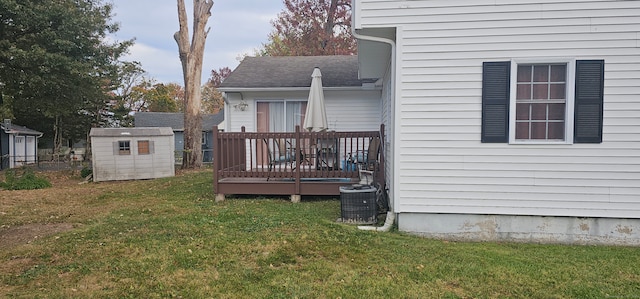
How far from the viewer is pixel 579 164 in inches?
181

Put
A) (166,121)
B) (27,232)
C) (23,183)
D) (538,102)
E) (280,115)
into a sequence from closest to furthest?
(538,102), (27,232), (280,115), (23,183), (166,121)

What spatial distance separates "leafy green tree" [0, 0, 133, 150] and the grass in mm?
8519

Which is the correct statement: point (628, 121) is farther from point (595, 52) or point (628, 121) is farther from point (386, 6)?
point (386, 6)

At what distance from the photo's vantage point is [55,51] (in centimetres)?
1257

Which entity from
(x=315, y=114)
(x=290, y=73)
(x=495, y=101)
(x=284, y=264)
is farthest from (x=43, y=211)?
(x=495, y=101)

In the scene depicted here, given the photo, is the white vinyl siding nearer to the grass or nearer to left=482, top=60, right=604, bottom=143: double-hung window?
left=482, top=60, right=604, bottom=143: double-hung window

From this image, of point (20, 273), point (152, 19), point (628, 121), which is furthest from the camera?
point (152, 19)

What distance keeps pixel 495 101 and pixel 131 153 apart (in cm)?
1107

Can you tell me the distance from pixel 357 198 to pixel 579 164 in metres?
2.78

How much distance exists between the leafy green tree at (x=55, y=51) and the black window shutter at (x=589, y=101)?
1364cm

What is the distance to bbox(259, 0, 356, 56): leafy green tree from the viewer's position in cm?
2231

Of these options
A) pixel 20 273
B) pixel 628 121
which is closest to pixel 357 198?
pixel 628 121

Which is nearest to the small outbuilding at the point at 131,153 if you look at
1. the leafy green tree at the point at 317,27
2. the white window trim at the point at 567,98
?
the white window trim at the point at 567,98

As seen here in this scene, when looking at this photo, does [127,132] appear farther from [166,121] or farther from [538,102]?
[166,121]
